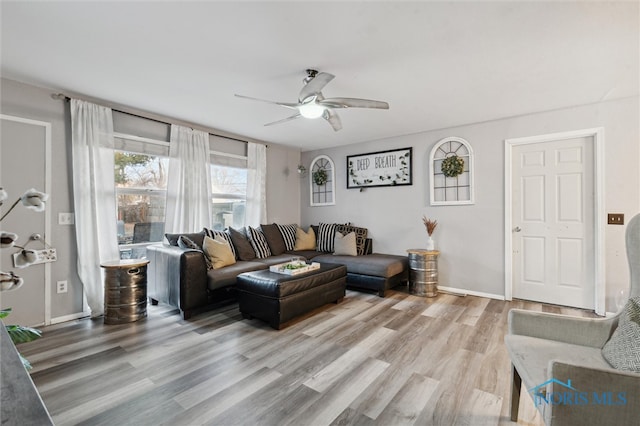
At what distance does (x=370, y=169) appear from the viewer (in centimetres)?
500

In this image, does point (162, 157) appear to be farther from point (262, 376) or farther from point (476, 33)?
point (476, 33)

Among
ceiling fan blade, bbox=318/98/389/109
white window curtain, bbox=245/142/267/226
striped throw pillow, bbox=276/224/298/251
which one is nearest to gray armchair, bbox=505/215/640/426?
ceiling fan blade, bbox=318/98/389/109

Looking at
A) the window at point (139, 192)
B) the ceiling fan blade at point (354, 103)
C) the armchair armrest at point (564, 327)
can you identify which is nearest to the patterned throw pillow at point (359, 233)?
the ceiling fan blade at point (354, 103)

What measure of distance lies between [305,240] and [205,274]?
2.16 metres

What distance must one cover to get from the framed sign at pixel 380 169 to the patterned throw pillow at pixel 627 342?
11.0ft

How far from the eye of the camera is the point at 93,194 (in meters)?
3.15

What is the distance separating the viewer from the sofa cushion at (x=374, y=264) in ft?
13.0

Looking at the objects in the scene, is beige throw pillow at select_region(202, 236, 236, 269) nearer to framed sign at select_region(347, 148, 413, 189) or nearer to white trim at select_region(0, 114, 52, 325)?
white trim at select_region(0, 114, 52, 325)

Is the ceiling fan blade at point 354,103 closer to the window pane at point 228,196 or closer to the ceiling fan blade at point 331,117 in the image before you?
the ceiling fan blade at point 331,117

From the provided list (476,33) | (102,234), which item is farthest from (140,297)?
(476,33)

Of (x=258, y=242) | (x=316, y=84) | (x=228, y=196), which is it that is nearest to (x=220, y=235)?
(x=258, y=242)

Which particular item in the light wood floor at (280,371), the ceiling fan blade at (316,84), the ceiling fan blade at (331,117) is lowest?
the light wood floor at (280,371)

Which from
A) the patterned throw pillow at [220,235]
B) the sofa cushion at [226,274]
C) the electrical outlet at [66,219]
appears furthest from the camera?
the patterned throw pillow at [220,235]

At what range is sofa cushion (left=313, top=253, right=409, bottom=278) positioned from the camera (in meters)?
3.96
